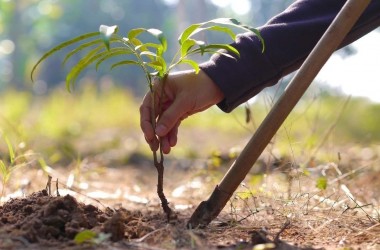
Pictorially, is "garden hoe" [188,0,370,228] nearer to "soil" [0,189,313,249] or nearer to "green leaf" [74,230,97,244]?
"soil" [0,189,313,249]

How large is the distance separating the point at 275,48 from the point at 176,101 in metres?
0.33

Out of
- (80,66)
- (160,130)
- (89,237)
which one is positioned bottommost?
(89,237)

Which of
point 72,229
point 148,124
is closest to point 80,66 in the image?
point 148,124

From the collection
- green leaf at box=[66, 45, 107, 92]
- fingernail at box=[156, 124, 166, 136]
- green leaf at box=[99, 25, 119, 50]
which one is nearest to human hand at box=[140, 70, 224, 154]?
fingernail at box=[156, 124, 166, 136]

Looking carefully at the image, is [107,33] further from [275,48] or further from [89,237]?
[275,48]

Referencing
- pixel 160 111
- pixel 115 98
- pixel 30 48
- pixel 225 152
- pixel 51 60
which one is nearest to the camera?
pixel 160 111

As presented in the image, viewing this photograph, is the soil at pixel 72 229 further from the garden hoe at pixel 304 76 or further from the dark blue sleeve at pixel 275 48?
the dark blue sleeve at pixel 275 48

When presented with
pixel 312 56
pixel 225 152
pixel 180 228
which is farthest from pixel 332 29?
pixel 225 152

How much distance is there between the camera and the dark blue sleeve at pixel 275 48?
169 centimetres

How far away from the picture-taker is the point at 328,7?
1.79 meters

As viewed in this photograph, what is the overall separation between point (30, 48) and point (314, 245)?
25952 mm

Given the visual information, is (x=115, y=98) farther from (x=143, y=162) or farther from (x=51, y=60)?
(x=51, y=60)

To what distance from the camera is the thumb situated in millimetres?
1593

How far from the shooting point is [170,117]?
1604mm
